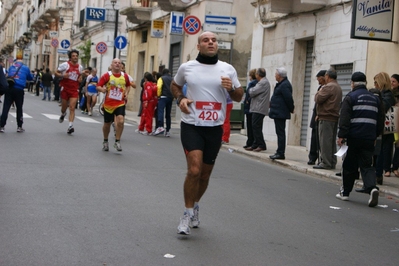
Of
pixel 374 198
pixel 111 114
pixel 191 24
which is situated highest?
pixel 191 24

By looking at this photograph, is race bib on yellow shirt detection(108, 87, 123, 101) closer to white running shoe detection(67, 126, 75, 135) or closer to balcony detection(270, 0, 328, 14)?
white running shoe detection(67, 126, 75, 135)

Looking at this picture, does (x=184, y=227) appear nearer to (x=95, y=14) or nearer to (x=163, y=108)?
(x=163, y=108)

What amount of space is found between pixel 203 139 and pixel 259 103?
993cm

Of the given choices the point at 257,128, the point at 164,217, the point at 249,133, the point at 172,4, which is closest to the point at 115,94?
the point at 257,128

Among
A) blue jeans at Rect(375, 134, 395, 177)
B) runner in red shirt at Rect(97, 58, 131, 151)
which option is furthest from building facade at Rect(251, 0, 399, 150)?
runner in red shirt at Rect(97, 58, 131, 151)

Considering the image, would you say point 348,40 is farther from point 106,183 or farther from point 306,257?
point 306,257

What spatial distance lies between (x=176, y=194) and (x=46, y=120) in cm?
1406

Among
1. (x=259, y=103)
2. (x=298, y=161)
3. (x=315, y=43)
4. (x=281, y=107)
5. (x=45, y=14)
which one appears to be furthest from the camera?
(x=45, y=14)

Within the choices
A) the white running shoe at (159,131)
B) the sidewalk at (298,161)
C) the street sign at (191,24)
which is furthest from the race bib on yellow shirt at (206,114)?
the street sign at (191,24)

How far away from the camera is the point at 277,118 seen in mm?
16250

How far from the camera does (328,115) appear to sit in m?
14.3

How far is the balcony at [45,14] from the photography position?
63531 mm

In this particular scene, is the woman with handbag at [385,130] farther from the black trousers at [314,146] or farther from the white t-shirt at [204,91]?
the white t-shirt at [204,91]

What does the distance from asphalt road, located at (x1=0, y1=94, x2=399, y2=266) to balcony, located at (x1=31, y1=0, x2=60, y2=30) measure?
51.1 meters
